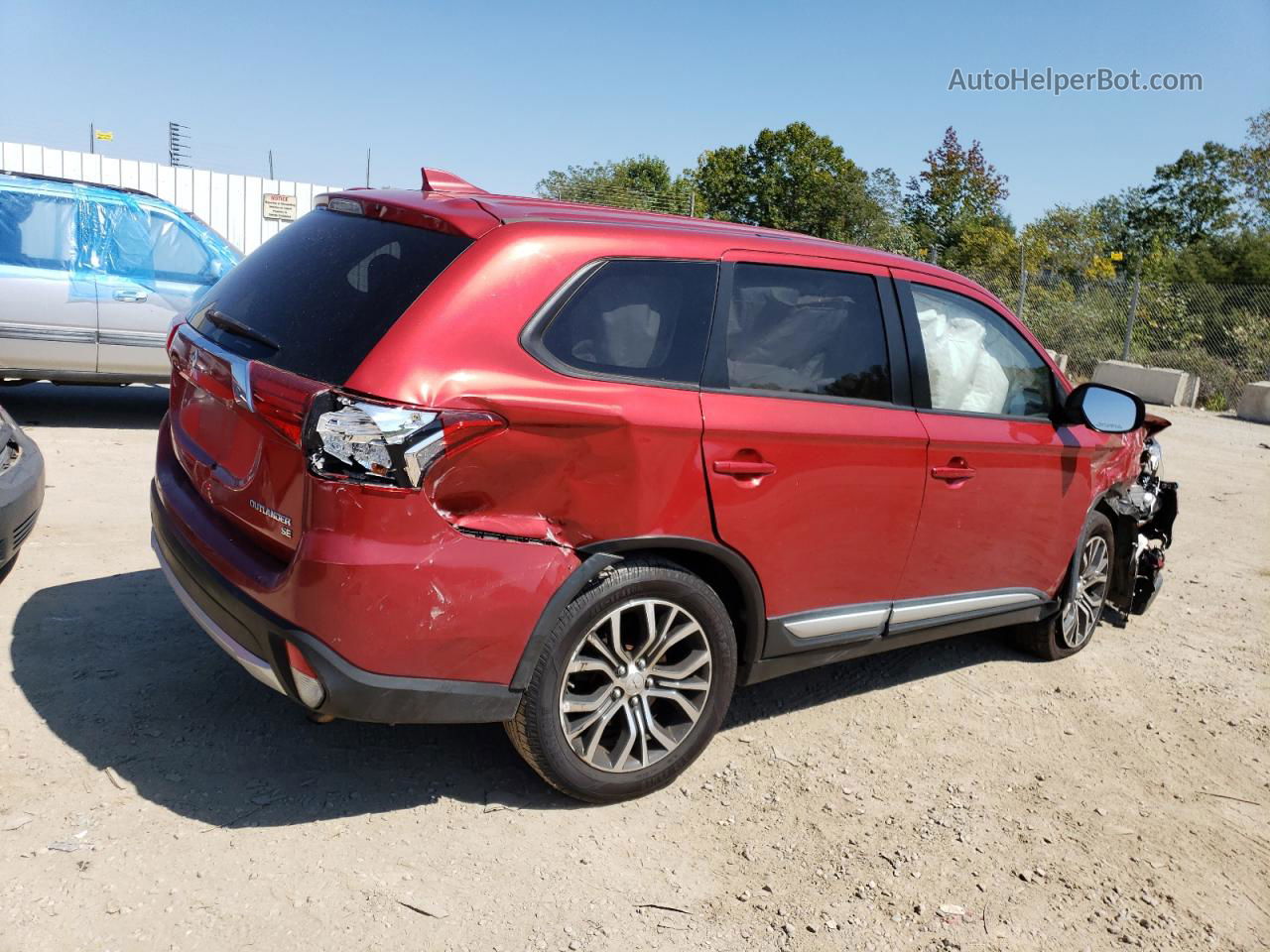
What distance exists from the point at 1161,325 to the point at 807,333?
1814 centimetres

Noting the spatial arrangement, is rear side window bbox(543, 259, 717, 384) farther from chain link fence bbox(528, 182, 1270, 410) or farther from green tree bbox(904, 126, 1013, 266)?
green tree bbox(904, 126, 1013, 266)

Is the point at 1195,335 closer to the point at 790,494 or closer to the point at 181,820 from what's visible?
the point at 790,494

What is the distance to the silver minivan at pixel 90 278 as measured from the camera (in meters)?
7.99

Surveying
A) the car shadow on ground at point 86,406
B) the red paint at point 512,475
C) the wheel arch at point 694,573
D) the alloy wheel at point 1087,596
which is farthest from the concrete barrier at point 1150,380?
the wheel arch at point 694,573

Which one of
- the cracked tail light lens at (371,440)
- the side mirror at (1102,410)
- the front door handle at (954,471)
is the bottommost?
the front door handle at (954,471)

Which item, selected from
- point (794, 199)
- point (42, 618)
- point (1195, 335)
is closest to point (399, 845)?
point (42, 618)

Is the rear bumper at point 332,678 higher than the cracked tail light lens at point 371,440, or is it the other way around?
the cracked tail light lens at point 371,440

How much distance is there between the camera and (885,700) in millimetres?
4453

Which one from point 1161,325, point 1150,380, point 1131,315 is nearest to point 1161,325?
point 1161,325

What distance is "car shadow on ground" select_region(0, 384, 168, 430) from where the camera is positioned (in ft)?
27.6

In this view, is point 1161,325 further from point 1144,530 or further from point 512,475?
point 512,475

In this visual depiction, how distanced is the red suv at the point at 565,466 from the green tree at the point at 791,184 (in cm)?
3279

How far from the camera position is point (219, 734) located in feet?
11.6

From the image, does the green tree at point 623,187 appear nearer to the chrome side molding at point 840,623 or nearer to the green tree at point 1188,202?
the chrome side molding at point 840,623
